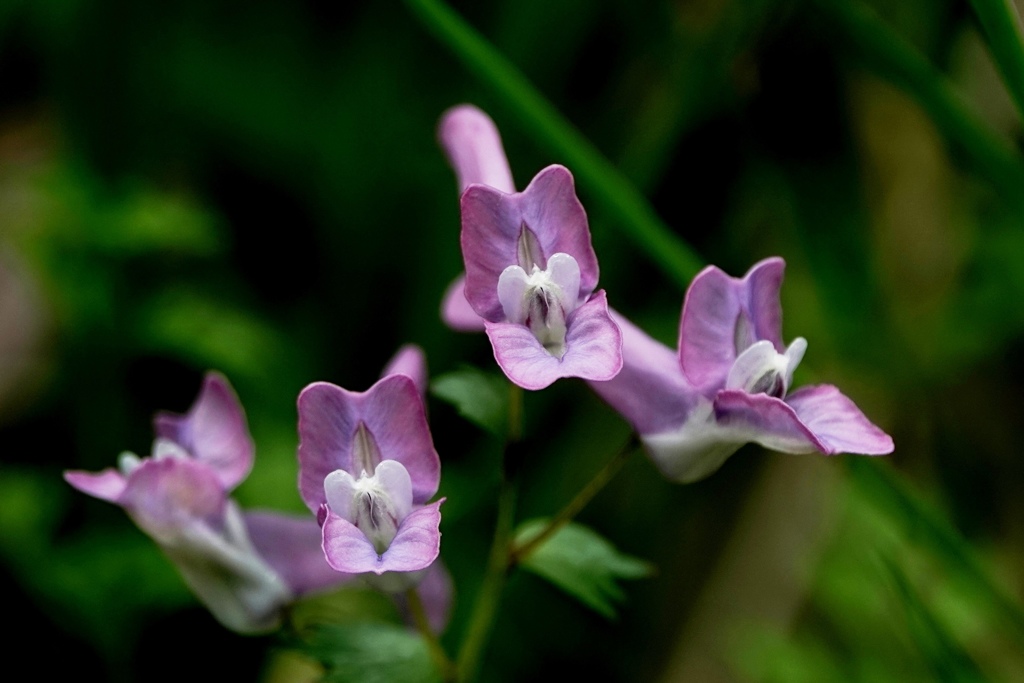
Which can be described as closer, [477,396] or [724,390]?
[724,390]

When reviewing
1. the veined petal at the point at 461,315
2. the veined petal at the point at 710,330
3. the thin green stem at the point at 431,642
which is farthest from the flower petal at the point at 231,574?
the veined petal at the point at 710,330

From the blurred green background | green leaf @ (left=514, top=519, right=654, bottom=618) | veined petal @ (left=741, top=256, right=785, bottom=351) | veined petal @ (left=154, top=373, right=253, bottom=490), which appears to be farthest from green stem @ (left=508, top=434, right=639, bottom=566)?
the blurred green background

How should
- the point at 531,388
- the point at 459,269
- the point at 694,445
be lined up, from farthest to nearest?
the point at 459,269 → the point at 694,445 → the point at 531,388

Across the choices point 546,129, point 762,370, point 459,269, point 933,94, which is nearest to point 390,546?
point 762,370

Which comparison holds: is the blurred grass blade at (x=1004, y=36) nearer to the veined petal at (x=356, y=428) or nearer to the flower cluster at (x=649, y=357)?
the flower cluster at (x=649, y=357)

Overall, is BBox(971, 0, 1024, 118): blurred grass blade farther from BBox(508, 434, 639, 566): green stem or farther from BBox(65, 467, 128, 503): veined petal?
BBox(65, 467, 128, 503): veined petal

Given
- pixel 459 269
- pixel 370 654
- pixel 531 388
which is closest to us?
pixel 531 388

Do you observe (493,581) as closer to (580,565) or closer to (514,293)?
(580,565)
